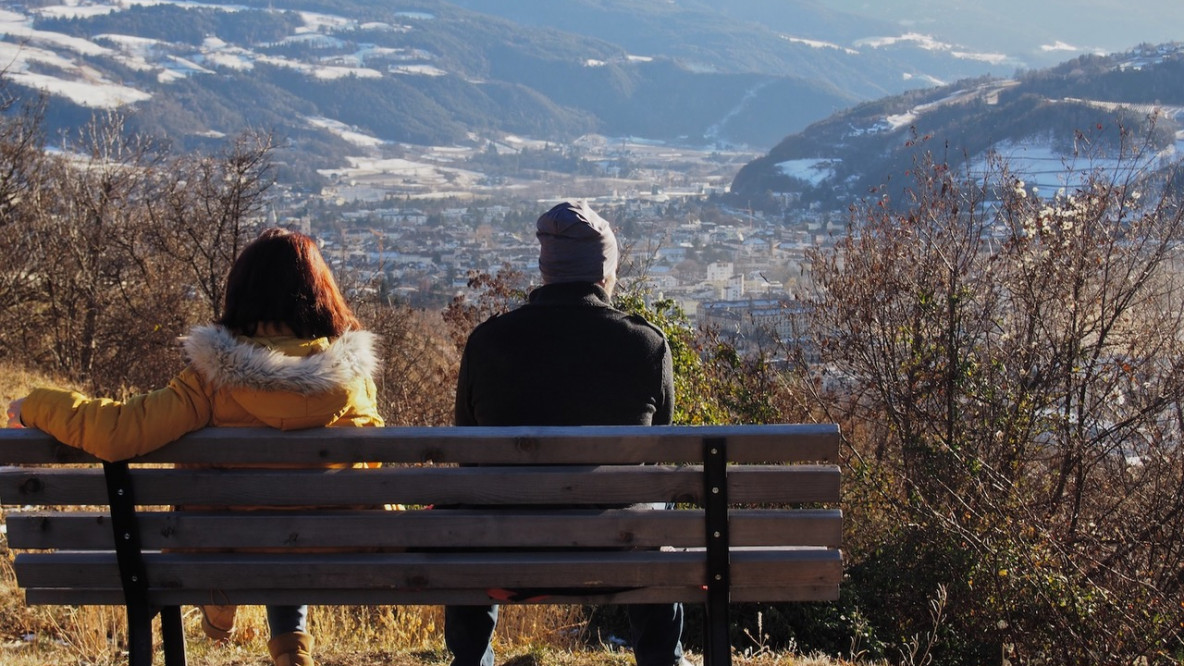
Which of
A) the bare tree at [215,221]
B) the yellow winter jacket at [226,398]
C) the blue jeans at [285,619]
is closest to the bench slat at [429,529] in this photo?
the yellow winter jacket at [226,398]

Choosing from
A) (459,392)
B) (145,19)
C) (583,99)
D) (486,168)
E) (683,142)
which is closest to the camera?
(459,392)

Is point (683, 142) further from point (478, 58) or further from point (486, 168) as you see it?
point (478, 58)

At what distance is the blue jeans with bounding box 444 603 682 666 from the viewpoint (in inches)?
114

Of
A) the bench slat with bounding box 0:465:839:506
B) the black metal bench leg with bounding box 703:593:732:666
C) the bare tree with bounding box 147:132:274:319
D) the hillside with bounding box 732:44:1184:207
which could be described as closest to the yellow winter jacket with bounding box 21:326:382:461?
the bench slat with bounding box 0:465:839:506

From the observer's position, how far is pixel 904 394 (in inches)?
354

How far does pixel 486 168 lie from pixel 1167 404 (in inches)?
3311

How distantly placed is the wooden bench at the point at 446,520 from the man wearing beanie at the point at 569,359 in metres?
0.21

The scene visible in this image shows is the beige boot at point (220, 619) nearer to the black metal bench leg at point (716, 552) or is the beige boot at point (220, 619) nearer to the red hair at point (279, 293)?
the red hair at point (279, 293)

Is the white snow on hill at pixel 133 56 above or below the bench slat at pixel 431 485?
above

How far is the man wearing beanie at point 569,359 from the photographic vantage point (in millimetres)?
2729

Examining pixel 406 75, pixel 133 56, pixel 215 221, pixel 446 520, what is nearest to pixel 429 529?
pixel 446 520

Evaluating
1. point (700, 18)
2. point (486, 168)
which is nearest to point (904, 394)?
point (486, 168)

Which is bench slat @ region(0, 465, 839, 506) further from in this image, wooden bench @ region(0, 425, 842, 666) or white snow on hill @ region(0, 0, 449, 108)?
white snow on hill @ region(0, 0, 449, 108)

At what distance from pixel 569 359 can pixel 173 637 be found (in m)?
1.39
